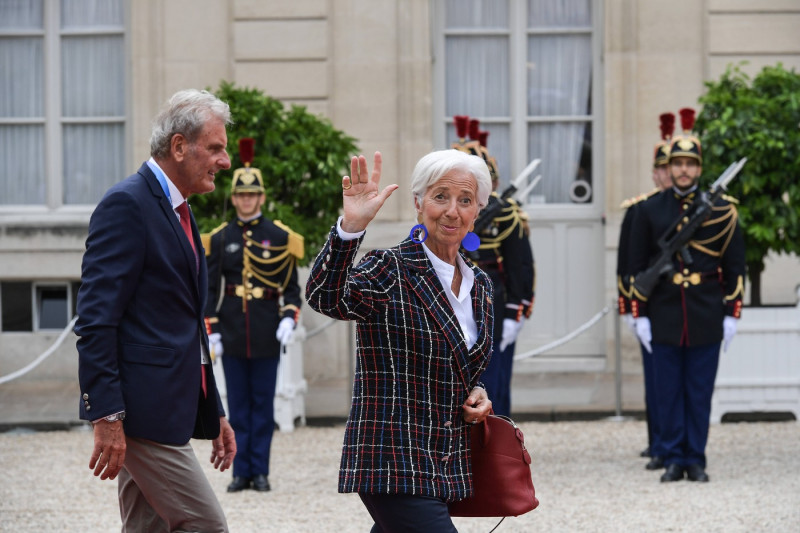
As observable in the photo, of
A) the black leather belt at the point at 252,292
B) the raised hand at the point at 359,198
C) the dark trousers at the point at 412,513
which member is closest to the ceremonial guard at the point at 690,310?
the black leather belt at the point at 252,292

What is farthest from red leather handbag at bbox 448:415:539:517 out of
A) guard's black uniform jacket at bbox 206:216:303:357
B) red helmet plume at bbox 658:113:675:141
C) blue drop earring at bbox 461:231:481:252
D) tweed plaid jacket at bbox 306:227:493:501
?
red helmet plume at bbox 658:113:675:141

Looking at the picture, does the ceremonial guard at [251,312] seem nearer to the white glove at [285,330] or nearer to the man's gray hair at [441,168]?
the white glove at [285,330]

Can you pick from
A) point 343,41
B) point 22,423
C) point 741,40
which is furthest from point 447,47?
point 22,423

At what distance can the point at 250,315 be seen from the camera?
8.24 m

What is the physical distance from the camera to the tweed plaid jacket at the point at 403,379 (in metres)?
3.89

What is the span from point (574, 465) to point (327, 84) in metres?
5.75

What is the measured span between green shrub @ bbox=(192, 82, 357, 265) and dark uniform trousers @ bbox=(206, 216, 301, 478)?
197 centimetres

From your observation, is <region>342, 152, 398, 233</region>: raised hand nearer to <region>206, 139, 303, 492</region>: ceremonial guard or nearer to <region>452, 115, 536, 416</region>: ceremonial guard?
<region>206, 139, 303, 492</region>: ceremonial guard

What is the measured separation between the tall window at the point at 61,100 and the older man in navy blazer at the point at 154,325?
1008cm

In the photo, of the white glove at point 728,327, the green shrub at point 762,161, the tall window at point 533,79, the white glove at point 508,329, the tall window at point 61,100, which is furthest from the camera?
the tall window at point 61,100

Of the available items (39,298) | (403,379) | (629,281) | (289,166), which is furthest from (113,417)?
(39,298)

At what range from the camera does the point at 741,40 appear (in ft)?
43.6

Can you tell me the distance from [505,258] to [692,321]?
1.31 meters

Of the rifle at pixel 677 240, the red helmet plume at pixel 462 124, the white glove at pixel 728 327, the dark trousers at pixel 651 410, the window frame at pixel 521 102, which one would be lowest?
the dark trousers at pixel 651 410
